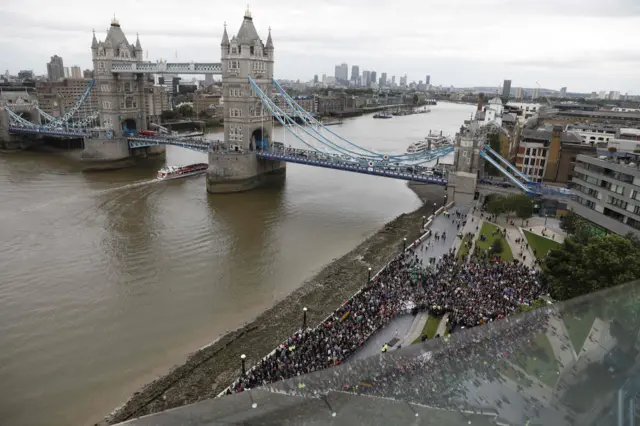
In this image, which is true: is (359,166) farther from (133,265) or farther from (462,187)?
(133,265)

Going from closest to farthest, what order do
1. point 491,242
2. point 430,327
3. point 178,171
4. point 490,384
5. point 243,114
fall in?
point 490,384 < point 430,327 < point 491,242 < point 243,114 < point 178,171

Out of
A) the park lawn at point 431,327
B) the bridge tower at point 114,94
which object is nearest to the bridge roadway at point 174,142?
the bridge tower at point 114,94

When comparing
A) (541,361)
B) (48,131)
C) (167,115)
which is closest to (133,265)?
(541,361)

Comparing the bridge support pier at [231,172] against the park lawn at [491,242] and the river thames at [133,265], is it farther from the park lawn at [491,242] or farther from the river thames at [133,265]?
the park lawn at [491,242]

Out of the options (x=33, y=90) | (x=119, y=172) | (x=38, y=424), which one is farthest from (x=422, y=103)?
(x=38, y=424)

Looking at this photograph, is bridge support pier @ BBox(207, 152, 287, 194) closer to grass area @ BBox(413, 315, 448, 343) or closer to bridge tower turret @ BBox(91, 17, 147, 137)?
bridge tower turret @ BBox(91, 17, 147, 137)

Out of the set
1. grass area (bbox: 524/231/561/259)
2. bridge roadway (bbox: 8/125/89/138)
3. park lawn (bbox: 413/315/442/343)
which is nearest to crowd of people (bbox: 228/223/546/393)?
park lawn (bbox: 413/315/442/343)
